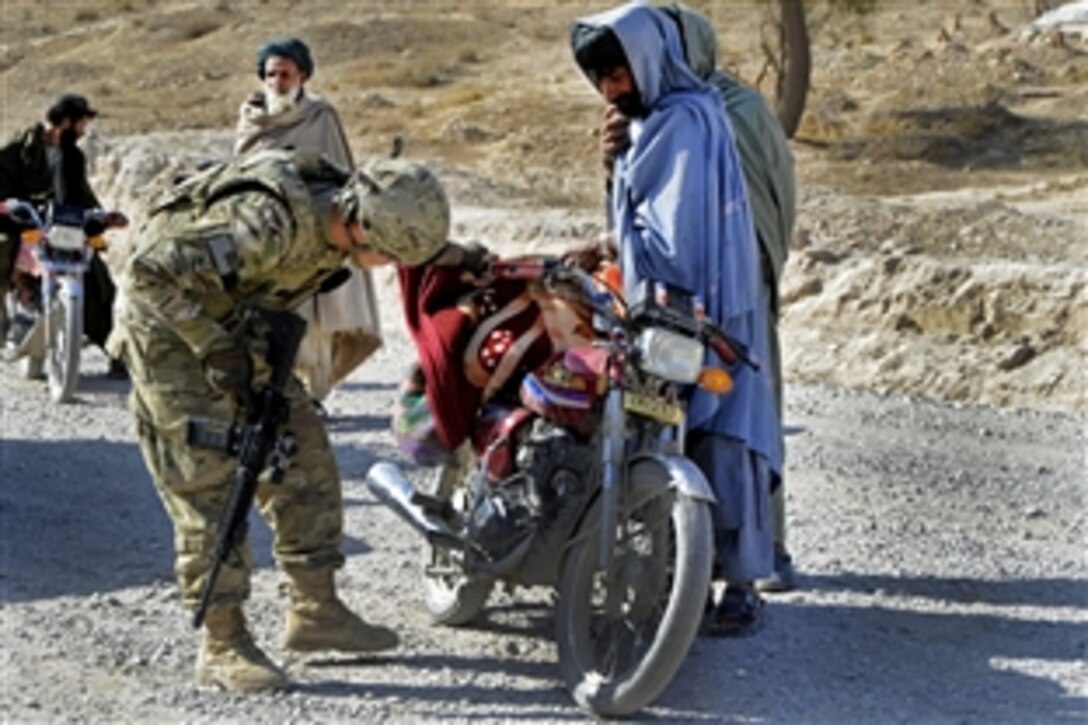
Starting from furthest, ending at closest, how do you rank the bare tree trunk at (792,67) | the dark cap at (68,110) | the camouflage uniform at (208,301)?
the bare tree trunk at (792,67)
the dark cap at (68,110)
the camouflage uniform at (208,301)

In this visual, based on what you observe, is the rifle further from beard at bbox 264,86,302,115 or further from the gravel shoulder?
beard at bbox 264,86,302,115

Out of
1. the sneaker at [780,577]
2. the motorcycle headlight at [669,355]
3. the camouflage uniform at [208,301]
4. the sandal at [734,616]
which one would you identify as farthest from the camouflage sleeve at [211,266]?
the sneaker at [780,577]

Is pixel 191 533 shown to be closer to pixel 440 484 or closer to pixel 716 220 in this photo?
pixel 440 484

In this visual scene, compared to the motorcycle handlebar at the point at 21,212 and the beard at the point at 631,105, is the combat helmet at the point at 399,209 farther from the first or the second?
the motorcycle handlebar at the point at 21,212

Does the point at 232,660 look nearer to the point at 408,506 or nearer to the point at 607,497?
the point at 408,506

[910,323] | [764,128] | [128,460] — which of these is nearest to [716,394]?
[764,128]

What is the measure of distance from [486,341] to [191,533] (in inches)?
37.6

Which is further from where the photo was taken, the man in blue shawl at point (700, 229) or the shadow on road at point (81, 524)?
the shadow on road at point (81, 524)

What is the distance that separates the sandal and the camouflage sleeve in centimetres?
165

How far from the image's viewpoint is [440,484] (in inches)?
239

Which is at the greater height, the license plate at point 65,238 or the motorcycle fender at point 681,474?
the motorcycle fender at point 681,474

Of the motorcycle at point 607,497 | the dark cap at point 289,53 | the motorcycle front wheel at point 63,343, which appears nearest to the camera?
the motorcycle at point 607,497

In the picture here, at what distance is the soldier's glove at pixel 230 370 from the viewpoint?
5.15 meters

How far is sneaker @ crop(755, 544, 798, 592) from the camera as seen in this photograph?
21.1ft
